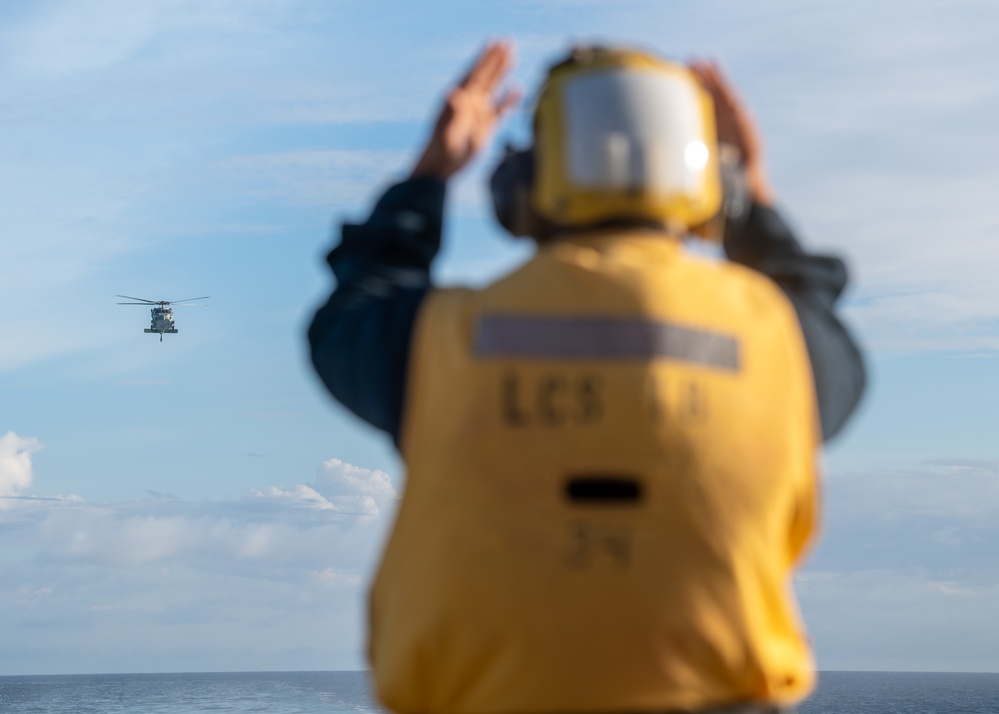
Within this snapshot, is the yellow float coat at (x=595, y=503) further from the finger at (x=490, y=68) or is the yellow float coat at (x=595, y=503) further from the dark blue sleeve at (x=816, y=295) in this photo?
the finger at (x=490, y=68)

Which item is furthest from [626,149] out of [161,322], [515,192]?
[161,322]

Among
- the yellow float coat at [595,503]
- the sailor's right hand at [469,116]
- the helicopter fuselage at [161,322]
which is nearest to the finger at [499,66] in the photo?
the sailor's right hand at [469,116]

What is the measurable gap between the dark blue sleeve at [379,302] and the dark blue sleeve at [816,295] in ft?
3.21

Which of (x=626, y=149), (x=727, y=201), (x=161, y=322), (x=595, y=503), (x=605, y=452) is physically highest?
(x=626, y=149)

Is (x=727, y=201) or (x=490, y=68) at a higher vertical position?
(x=490, y=68)

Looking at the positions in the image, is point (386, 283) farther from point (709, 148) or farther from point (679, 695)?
point (679, 695)

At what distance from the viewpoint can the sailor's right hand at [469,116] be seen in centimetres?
395

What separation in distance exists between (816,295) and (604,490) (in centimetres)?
112

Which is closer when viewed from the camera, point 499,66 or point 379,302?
point 379,302

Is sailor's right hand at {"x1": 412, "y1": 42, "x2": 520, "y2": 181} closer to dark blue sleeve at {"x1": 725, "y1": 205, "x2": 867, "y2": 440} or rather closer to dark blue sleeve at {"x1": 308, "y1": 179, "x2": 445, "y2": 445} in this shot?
dark blue sleeve at {"x1": 308, "y1": 179, "x2": 445, "y2": 445}

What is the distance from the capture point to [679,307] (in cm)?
323

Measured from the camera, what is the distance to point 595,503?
310cm

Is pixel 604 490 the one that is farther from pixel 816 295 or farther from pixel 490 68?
pixel 490 68

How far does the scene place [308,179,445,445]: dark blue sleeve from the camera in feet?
11.6
